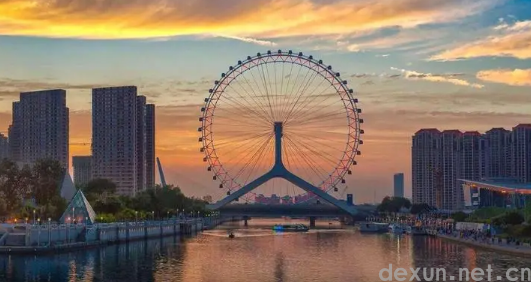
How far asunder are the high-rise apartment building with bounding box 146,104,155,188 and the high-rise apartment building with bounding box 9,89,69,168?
16.1 m

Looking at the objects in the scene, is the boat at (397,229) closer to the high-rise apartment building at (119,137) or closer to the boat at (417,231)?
the boat at (417,231)

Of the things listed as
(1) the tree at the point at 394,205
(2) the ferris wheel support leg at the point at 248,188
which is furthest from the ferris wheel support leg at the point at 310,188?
(1) the tree at the point at 394,205

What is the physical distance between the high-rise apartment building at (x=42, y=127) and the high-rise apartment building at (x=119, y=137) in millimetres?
8063

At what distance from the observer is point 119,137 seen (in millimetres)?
151750

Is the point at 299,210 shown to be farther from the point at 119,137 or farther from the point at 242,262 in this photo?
the point at 242,262

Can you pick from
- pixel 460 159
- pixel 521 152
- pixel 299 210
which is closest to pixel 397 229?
pixel 299 210

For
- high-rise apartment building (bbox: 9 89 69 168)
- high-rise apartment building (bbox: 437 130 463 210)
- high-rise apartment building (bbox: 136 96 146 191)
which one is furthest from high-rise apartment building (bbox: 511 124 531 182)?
high-rise apartment building (bbox: 9 89 69 168)

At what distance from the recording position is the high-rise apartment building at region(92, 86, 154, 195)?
151125 mm

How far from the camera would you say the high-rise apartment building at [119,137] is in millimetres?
151125

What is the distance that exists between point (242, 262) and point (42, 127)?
112 m

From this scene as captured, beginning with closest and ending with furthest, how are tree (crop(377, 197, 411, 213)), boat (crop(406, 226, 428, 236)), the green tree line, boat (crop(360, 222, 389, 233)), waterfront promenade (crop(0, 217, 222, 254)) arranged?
1. waterfront promenade (crop(0, 217, 222, 254))
2. the green tree line
3. boat (crop(406, 226, 428, 236))
4. boat (crop(360, 222, 389, 233))
5. tree (crop(377, 197, 411, 213))

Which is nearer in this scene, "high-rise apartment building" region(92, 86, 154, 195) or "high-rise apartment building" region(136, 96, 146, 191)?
"high-rise apartment building" region(92, 86, 154, 195)

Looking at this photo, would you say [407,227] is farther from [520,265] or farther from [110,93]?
[110,93]

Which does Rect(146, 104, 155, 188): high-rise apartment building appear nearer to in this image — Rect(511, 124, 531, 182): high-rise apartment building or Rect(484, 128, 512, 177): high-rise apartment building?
Rect(484, 128, 512, 177): high-rise apartment building
